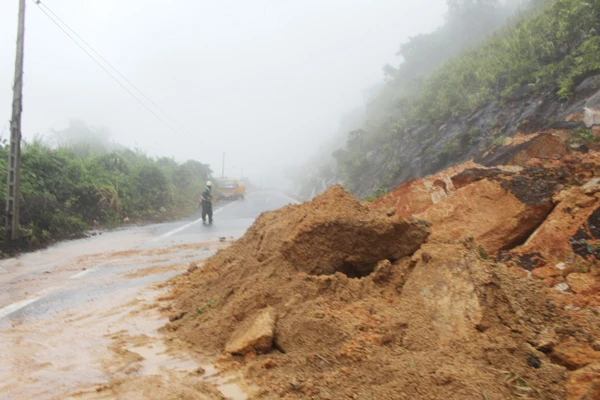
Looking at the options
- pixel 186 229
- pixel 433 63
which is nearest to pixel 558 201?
pixel 186 229

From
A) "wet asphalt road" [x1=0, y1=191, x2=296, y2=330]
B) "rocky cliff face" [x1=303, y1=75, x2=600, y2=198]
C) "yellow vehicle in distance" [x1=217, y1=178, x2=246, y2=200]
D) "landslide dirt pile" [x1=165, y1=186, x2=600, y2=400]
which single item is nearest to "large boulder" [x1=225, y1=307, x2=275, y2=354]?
"landslide dirt pile" [x1=165, y1=186, x2=600, y2=400]

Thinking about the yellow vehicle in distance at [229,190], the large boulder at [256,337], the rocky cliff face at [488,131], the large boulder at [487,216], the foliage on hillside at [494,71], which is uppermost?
the foliage on hillside at [494,71]

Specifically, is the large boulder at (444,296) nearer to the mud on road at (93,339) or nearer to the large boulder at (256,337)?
the large boulder at (256,337)

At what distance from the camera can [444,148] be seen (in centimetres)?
1375

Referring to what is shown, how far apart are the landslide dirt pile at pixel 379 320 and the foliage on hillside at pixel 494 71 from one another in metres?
7.51

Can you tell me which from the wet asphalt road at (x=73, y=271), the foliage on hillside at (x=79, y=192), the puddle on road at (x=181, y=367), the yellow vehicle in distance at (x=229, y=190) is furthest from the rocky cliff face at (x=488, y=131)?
the yellow vehicle in distance at (x=229, y=190)

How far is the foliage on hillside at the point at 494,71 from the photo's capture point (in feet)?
35.6

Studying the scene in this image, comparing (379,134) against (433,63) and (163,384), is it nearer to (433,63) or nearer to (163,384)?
(433,63)

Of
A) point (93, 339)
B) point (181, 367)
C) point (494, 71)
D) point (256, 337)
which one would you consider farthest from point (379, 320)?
point (494, 71)

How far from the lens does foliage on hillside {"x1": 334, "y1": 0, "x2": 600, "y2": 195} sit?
1084cm

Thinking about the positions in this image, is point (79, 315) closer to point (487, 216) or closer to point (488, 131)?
point (487, 216)

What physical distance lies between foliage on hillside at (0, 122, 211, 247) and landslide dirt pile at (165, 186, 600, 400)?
829 centimetres

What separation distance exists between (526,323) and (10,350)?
13.6 ft

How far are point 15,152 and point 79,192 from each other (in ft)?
18.3
